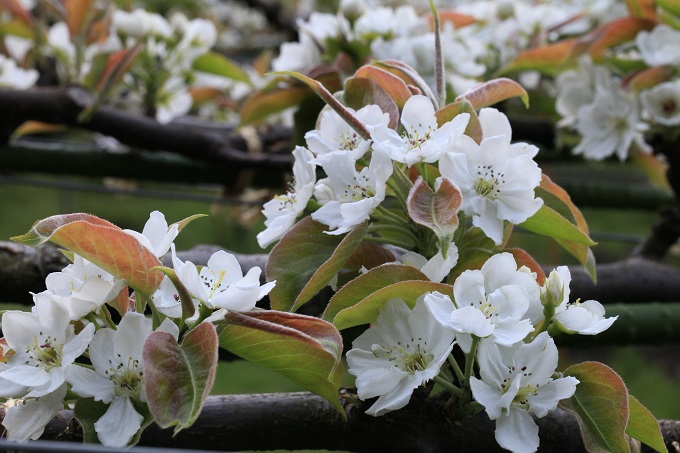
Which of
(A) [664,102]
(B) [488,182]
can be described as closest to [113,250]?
(B) [488,182]

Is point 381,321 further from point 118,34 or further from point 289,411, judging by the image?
point 118,34

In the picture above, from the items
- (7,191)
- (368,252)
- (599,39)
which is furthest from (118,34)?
(7,191)

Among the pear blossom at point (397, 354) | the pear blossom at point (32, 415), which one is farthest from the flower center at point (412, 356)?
the pear blossom at point (32, 415)

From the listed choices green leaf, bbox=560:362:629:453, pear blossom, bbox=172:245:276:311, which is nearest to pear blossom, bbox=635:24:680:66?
green leaf, bbox=560:362:629:453

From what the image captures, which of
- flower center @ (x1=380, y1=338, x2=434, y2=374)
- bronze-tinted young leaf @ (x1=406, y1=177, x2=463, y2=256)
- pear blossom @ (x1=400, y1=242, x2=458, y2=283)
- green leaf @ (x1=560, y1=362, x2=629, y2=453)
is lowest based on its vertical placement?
green leaf @ (x1=560, y1=362, x2=629, y2=453)

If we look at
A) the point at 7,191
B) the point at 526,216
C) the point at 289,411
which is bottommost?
the point at 7,191

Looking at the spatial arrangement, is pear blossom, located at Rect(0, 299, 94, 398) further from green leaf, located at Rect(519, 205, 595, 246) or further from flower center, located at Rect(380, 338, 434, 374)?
green leaf, located at Rect(519, 205, 595, 246)
